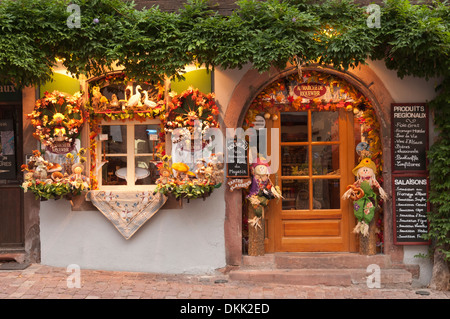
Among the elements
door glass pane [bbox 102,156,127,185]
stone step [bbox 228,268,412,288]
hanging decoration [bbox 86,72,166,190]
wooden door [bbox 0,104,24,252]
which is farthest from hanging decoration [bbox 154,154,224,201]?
wooden door [bbox 0,104,24,252]

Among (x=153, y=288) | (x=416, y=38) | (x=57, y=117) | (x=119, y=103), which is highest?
→ (x=416, y=38)

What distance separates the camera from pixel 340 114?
6.86 m

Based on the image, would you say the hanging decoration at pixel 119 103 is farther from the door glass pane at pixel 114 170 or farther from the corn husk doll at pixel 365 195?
the corn husk doll at pixel 365 195

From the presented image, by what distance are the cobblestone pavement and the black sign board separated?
1.45 metres

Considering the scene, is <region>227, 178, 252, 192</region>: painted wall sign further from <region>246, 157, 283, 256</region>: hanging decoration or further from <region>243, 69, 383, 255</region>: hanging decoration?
<region>243, 69, 383, 255</region>: hanging decoration

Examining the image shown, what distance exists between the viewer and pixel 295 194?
692 centimetres

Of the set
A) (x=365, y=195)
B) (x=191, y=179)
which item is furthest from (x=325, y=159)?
(x=191, y=179)

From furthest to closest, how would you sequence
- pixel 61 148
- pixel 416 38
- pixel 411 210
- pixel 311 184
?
pixel 311 184 < pixel 61 148 < pixel 411 210 < pixel 416 38

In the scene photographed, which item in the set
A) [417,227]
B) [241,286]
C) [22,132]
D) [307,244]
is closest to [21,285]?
[22,132]

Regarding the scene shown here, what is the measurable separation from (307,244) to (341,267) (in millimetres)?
565

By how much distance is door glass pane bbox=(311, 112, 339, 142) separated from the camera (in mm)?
6887

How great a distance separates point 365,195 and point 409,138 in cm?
99

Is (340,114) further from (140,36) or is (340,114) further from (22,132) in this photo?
(22,132)

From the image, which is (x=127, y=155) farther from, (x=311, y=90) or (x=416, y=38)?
(x=416, y=38)
